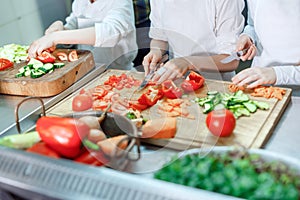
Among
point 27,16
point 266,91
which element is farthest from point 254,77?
point 27,16

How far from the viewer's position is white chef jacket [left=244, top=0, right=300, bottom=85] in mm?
1102

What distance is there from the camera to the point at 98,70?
1259 mm

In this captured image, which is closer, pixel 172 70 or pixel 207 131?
pixel 207 131

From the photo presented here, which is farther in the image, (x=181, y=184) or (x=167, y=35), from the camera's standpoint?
(x=167, y=35)

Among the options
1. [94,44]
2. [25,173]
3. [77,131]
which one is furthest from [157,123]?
[94,44]

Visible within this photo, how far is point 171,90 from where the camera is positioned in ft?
3.13

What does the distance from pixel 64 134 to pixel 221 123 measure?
301 mm

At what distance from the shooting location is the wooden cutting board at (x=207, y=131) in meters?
0.78

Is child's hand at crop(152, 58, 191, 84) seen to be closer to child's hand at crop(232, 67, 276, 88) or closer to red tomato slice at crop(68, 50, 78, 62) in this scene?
child's hand at crop(232, 67, 276, 88)

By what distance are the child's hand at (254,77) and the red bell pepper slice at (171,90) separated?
18cm

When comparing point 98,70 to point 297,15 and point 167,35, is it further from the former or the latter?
point 297,15

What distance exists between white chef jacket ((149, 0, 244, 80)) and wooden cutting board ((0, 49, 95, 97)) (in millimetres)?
257

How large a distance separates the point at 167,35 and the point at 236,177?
1.99ft

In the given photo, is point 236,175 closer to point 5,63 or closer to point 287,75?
point 287,75
